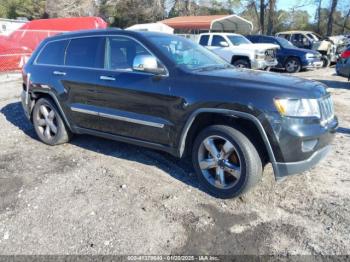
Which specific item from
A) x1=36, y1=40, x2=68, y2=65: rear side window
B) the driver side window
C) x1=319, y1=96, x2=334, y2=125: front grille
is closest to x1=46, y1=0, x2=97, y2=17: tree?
x1=36, y1=40, x2=68, y2=65: rear side window

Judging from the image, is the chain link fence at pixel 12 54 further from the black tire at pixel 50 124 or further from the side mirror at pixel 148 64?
the side mirror at pixel 148 64

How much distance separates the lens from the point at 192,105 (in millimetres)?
3861

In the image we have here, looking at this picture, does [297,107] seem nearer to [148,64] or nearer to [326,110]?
[326,110]

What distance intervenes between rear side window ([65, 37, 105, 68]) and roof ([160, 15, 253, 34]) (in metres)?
22.8

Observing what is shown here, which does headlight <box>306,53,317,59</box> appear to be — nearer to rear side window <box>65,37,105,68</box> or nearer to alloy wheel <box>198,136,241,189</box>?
rear side window <box>65,37,105,68</box>

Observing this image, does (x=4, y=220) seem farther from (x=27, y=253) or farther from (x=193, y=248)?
(x=193, y=248)

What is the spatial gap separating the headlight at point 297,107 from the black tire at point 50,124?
3.48 meters

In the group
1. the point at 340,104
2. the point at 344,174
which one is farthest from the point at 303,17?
the point at 344,174

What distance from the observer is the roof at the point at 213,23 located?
89.1ft

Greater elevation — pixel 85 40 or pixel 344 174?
pixel 85 40

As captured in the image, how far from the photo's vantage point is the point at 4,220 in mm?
3596

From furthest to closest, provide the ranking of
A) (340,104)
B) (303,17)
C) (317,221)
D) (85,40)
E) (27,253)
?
(303,17) → (340,104) → (85,40) → (317,221) → (27,253)

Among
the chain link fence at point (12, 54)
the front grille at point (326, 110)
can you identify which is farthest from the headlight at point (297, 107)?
the chain link fence at point (12, 54)

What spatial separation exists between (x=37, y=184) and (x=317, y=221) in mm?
3223
